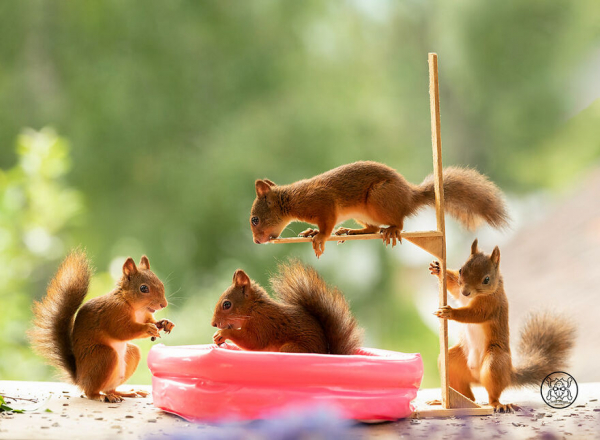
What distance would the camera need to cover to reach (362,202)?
2240 mm

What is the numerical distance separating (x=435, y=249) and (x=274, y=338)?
586 mm

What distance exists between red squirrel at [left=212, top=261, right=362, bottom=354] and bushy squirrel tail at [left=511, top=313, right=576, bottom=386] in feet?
2.03

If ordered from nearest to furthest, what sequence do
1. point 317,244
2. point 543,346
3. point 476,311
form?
point 317,244 → point 476,311 → point 543,346

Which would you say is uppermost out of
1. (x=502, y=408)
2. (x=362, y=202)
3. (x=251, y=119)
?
(x=251, y=119)

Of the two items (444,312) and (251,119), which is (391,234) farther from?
(251,119)

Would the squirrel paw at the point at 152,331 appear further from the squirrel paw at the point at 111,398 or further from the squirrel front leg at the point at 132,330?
the squirrel paw at the point at 111,398

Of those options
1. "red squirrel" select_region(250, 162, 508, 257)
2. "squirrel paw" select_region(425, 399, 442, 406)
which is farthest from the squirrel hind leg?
"squirrel paw" select_region(425, 399, 442, 406)

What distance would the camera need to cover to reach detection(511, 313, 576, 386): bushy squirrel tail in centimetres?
243

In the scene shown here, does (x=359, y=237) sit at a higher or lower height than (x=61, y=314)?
higher

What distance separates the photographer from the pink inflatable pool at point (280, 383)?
77.2 inches

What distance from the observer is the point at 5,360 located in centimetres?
450

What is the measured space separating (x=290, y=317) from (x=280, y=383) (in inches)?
12.7

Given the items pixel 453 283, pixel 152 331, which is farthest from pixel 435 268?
pixel 152 331

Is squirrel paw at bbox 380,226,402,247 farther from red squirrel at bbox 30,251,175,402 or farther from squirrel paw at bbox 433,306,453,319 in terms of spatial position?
red squirrel at bbox 30,251,175,402
